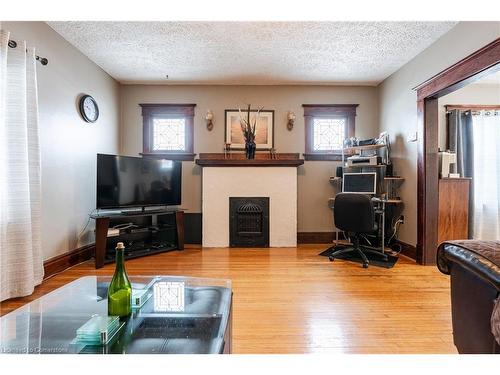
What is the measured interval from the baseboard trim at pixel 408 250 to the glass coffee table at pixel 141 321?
2.81 metres

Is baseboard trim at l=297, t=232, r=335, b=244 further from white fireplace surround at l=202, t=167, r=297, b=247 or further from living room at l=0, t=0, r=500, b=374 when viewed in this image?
white fireplace surround at l=202, t=167, r=297, b=247

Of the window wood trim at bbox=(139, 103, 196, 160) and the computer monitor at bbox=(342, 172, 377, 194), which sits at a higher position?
the window wood trim at bbox=(139, 103, 196, 160)

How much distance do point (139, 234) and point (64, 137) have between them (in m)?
1.67

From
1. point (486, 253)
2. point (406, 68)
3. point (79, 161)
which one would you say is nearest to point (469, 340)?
point (486, 253)

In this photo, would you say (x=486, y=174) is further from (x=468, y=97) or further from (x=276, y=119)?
(x=276, y=119)

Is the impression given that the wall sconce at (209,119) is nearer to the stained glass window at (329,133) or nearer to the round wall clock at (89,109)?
the round wall clock at (89,109)

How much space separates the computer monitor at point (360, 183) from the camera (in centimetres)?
346

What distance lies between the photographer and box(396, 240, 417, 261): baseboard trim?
317 cm

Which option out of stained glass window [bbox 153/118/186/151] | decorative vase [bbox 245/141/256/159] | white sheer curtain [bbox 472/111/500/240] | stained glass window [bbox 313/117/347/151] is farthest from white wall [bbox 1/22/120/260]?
white sheer curtain [bbox 472/111/500/240]

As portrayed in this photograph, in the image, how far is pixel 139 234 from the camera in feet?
12.6

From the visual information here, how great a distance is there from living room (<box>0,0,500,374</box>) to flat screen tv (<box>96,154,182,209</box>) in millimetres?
23

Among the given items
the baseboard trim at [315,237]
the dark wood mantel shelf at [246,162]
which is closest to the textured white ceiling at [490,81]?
the dark wood mantel shelf at [246,162]

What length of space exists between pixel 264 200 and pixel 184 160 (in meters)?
1.43

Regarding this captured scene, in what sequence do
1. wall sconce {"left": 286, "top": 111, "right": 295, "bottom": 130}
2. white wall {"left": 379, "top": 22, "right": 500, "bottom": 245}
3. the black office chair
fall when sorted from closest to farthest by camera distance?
white wall {"left": 379, "top": 22, "right": 500, "bottom": 245}
the black office chair
wall sconce {"left": 286, "top": 111, "right": 295, "bottom": 130}
